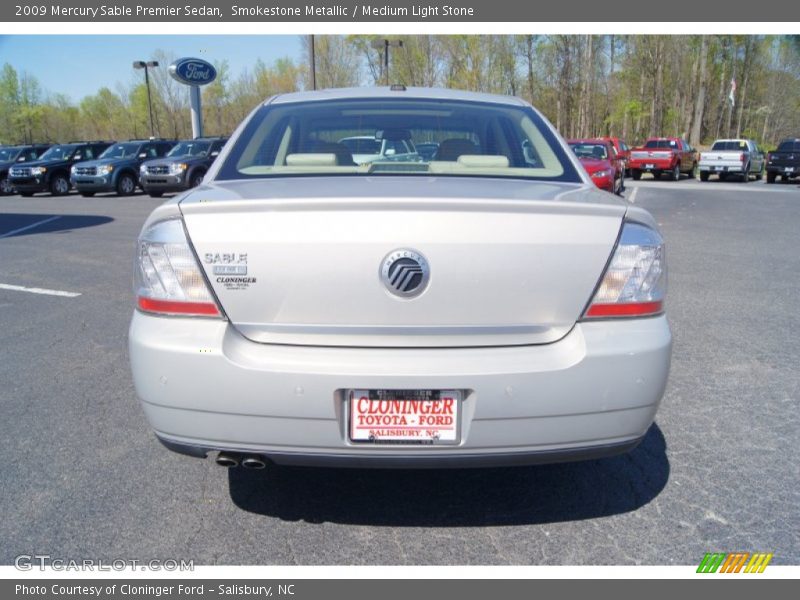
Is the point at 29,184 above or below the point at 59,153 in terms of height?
below

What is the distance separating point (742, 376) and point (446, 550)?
272 cm

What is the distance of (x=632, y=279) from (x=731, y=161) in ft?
90.2

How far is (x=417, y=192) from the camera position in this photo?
92.3 inches

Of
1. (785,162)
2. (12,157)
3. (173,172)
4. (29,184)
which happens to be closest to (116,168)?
(173,172)

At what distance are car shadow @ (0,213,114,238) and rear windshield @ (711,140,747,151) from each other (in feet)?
81.1

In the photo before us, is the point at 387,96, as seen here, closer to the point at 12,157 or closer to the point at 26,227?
the point at 26,227

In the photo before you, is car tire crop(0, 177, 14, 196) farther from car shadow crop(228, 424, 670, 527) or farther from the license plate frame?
the license plate frame

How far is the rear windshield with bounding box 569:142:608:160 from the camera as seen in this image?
17.7m

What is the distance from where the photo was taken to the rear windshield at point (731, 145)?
2784cm

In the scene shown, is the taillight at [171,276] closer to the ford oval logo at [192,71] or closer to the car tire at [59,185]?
the car tire at [59,185]

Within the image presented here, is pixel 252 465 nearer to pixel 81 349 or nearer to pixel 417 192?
pixel 417 192

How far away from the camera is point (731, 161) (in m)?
26.3

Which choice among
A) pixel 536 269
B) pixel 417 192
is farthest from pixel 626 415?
pixel 417 192
